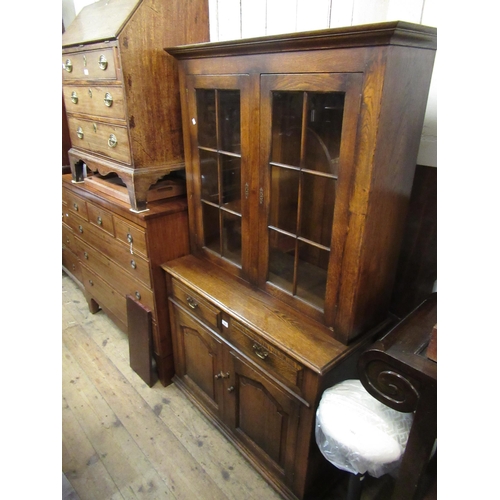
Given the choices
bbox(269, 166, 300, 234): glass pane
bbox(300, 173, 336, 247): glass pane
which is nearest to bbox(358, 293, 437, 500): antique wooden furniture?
bbox(300, 173, 336, 247): glass pane

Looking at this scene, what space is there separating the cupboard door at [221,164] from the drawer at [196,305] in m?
0.19

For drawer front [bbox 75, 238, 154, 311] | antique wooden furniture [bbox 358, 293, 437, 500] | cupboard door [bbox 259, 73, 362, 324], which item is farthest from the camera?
drawer front [bbox 75, 238, 154, 311]

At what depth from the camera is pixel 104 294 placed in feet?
7.43

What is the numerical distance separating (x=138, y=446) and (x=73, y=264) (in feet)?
5.04

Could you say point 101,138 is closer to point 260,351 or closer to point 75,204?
point 75,204

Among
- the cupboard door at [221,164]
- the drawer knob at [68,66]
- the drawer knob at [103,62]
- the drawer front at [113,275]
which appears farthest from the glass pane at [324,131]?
the drawer knob at [68,66]

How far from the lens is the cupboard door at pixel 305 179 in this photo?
0.98 meters

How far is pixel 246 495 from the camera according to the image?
1460 millimetres

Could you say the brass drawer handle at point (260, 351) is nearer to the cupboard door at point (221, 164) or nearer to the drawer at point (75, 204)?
the cupboard door at point (221, 164)

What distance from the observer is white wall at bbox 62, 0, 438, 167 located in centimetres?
109

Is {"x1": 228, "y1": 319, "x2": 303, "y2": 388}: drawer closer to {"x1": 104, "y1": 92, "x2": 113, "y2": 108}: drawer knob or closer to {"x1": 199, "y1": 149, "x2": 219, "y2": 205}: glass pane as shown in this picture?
{"x1": 199, "y1": 149, "x2": 219, "y2": 205}: glass pane

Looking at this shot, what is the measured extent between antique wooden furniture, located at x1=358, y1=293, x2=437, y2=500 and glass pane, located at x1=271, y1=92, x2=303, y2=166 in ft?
2.00
